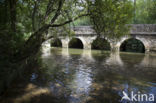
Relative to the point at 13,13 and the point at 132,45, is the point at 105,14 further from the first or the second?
the point at 132,45

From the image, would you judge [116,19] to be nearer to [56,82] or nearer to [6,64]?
[56,82]

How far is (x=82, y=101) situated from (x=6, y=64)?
2305 millimetres

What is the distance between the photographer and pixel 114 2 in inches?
207

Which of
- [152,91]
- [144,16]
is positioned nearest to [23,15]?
[152,91]

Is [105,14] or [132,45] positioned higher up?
[105,14]

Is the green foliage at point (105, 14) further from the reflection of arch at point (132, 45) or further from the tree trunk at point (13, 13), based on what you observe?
the reflection of arch at point (132, 45)

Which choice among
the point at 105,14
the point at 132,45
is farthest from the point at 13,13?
the point at 132,45

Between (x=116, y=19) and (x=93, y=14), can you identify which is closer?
(x=93, y=14)

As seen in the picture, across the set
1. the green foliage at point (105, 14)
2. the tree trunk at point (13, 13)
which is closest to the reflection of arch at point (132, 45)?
the green foliage at point (105, 14)

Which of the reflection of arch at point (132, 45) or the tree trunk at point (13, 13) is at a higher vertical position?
the tree trunk at point (13, 13)

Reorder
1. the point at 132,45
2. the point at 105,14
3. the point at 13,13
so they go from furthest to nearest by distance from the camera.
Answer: the point at 132,45 < the point at 105,14 < the point at 13,13

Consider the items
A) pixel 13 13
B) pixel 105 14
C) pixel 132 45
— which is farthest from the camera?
pixel 132 45

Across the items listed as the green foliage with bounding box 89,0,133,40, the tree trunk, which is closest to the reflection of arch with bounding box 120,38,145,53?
Answer: the green foliage with bounding box 89,0,133,40

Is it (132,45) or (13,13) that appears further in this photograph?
(132,45)
